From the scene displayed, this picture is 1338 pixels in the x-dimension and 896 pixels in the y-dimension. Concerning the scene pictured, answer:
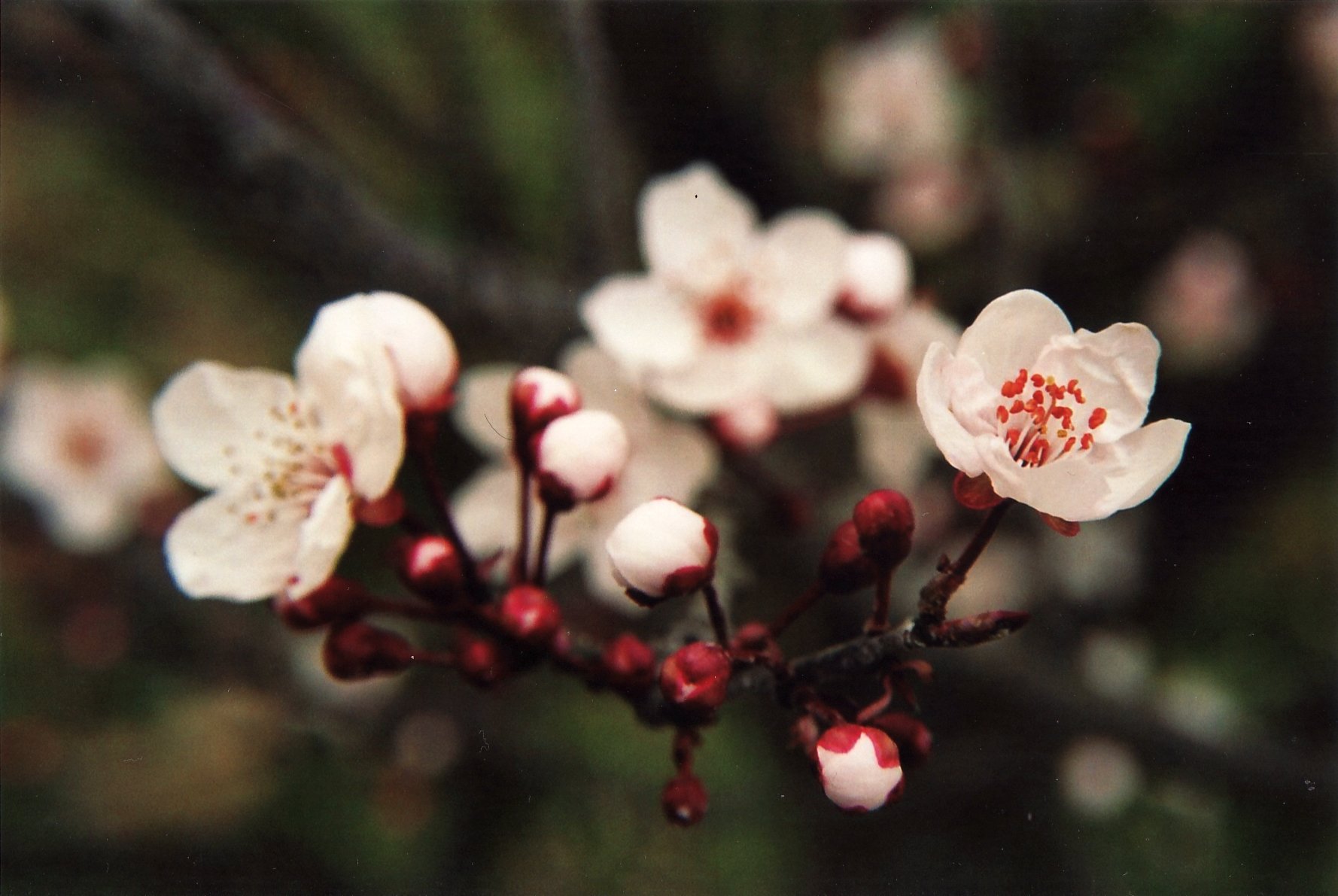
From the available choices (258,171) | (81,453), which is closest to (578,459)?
(258,171)

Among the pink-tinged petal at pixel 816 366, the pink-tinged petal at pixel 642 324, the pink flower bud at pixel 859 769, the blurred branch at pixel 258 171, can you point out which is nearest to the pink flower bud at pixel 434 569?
the pink flower bud at pixel 859 769

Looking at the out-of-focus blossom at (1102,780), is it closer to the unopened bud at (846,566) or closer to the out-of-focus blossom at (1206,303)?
the out-of-focus blossom at (1206,303)

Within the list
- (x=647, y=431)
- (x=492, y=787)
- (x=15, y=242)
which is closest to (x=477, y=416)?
(x=647, y=431)

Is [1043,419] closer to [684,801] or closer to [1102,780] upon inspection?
[684,801]

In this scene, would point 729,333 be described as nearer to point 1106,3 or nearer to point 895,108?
point 1106,3

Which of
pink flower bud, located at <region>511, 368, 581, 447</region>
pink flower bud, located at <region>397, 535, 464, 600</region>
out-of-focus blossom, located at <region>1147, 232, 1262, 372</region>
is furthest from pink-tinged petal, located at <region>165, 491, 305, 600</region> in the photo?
out-of-focus blossom, located at <region>1147, 232, 1262, 372</region>
